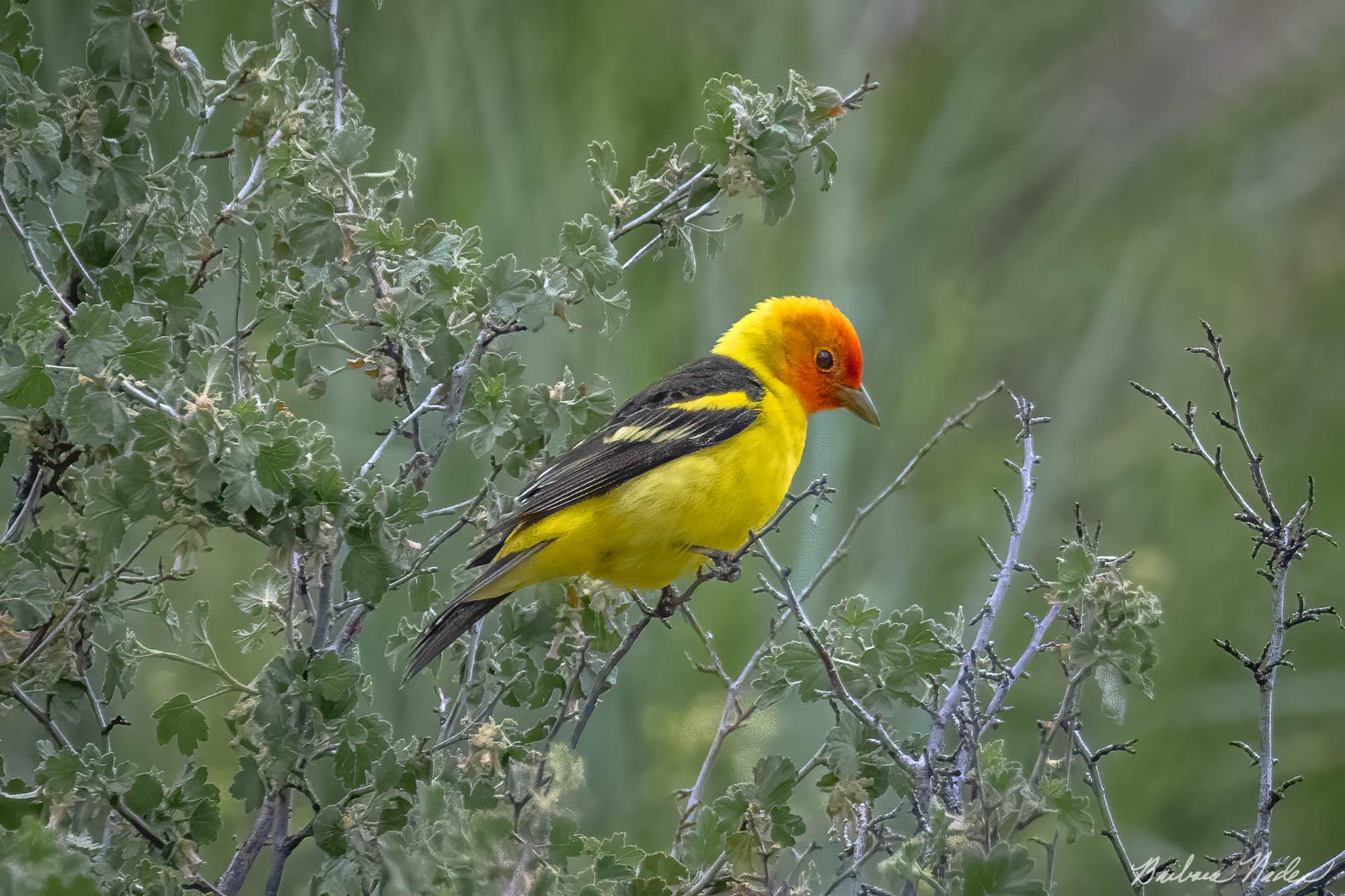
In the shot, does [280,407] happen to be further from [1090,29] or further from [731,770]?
[1090,29]

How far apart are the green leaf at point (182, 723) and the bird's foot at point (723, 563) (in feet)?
2.69

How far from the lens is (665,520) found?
2.29m

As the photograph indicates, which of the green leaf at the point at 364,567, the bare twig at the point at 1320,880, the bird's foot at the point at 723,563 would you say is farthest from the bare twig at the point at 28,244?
the bare twig at the point at 1320,880

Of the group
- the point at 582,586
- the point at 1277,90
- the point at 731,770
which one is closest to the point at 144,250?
the point at 582,586

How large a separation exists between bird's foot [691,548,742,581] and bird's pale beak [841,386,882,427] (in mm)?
645

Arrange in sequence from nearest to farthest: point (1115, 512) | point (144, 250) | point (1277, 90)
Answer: point (144, 250) < point (1115, 512) < point (1277, 90)

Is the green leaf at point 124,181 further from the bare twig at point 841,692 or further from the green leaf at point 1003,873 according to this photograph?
the green leaf at point 1003,873

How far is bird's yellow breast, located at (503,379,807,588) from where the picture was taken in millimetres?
2195

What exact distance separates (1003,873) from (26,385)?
3.87 ft

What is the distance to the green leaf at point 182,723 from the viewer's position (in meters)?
1.59

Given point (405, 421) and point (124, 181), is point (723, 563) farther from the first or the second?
point (124, 181)

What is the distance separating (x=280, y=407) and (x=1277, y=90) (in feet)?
13.8

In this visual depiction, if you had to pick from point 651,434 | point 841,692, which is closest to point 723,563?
point 651,434

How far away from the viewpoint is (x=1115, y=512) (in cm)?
404
